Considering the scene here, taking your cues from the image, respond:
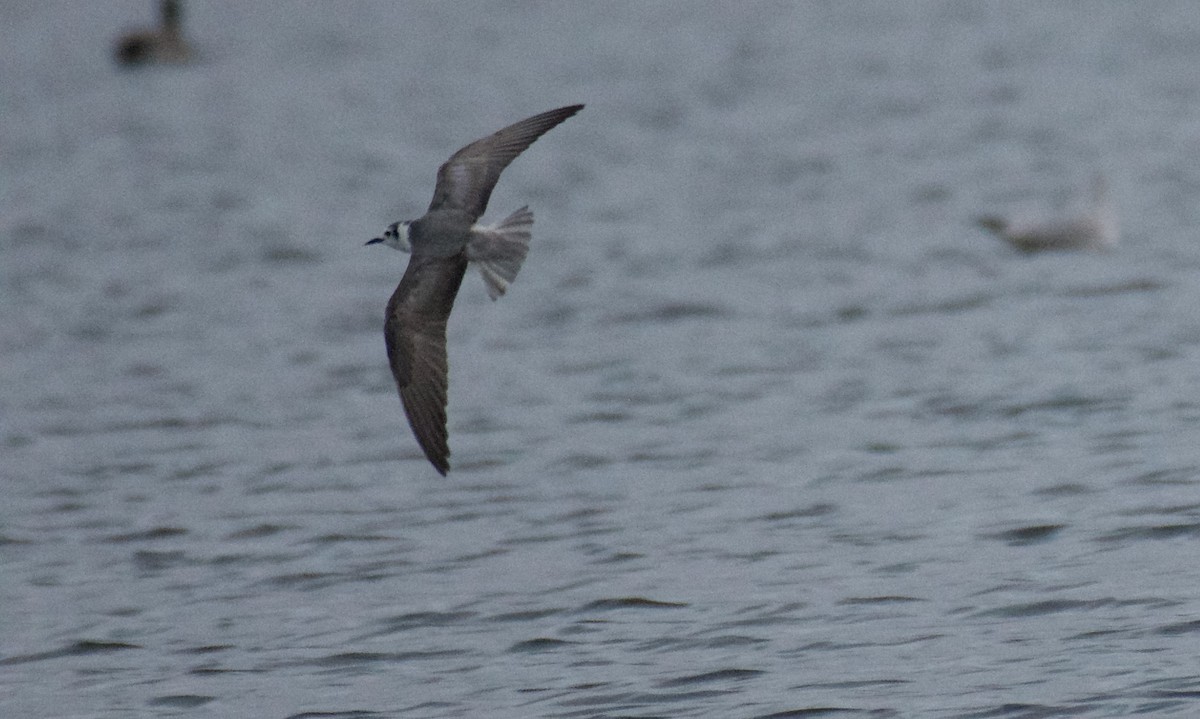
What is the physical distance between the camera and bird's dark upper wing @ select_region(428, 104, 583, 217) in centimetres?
763

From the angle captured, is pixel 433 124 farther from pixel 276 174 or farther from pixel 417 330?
pixel 417 330

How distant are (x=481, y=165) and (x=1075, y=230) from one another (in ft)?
20.2

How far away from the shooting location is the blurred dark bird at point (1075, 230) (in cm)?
1298

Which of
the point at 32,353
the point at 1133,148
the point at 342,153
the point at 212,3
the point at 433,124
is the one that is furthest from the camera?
the point at 212,3

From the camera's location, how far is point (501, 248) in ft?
24.2

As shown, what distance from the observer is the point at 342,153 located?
61.8 ft

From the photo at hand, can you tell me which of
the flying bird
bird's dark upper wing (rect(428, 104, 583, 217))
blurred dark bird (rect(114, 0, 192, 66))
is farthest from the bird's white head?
Answer: blurred dark bird (rect(114, 0, 192, 66))

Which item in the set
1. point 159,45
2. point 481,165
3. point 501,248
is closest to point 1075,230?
point 481,165

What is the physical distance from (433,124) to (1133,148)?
21.6 feet

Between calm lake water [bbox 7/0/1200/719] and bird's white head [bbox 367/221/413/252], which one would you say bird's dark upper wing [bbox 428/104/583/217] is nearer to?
bird's white head [bbox 367/221/413/252]

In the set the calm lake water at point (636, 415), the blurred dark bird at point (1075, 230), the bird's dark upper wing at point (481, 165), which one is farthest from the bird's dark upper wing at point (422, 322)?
the blurred dark bird at point (1075, 230)

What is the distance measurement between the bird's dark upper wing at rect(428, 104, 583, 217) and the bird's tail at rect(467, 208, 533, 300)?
18cm

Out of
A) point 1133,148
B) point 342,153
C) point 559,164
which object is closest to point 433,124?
point 342,153

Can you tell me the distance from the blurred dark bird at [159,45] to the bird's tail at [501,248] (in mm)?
17662
